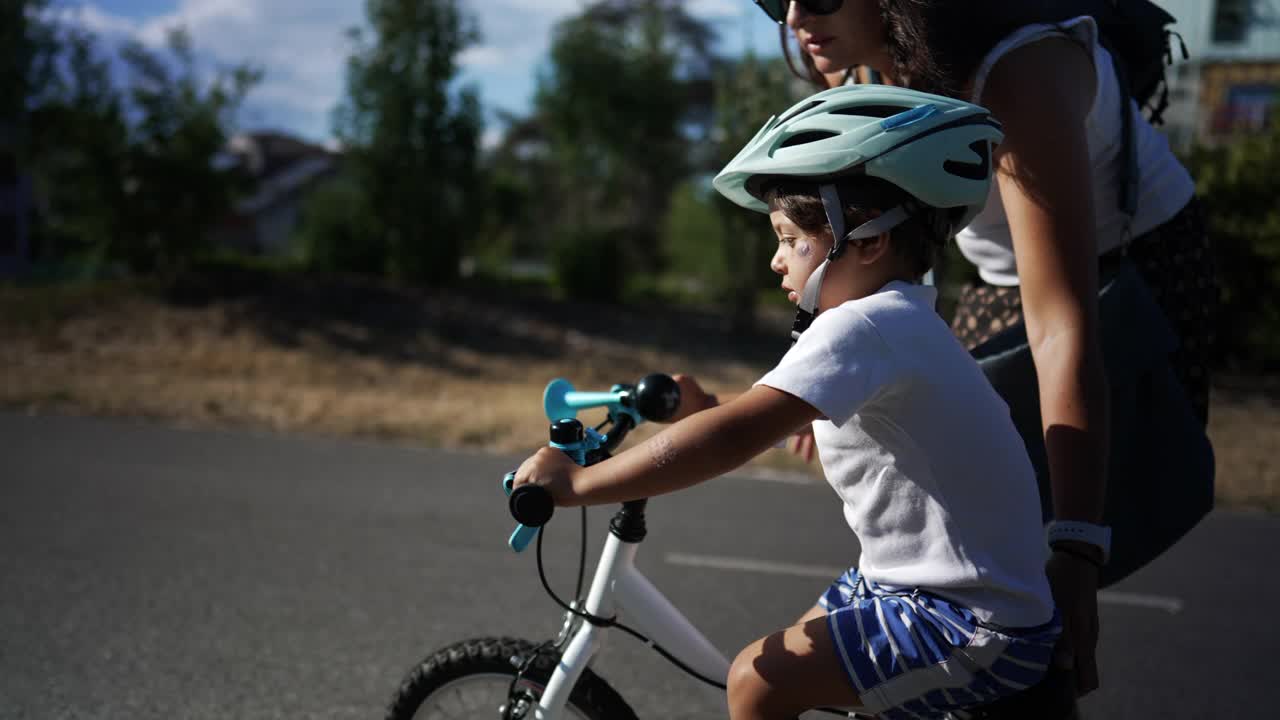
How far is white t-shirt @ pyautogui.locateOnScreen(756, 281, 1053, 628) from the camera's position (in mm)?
1615

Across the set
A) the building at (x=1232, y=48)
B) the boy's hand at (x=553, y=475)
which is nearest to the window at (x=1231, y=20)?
the building at (x=1232, y=48)

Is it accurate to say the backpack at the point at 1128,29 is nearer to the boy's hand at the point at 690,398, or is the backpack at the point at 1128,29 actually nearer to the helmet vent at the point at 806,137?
the helmet vent at the point at 806,137

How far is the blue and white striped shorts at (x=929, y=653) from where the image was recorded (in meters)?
1.66

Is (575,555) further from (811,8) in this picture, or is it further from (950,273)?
(950,273)

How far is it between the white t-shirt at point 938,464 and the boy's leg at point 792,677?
0.15 metres

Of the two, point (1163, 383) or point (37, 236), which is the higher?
point (1163, 383)

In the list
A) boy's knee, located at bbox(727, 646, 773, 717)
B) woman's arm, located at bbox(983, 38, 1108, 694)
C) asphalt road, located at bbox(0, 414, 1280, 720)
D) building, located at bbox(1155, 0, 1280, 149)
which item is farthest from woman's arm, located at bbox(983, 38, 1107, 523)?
building, located at bbox(1155, 0, 1280, 149)

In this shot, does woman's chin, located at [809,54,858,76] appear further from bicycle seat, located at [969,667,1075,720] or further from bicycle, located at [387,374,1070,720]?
bicycle seat, located at [969,667,1075,720]

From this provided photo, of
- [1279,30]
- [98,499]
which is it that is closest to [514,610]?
[98,499]

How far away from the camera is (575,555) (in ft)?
19.0

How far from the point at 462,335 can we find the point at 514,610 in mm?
12514

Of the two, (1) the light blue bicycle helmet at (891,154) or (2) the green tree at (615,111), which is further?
(2) the green tree at (615,111)

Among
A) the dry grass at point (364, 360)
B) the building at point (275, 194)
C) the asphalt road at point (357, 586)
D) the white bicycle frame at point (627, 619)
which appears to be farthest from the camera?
the building at point (275, 194)

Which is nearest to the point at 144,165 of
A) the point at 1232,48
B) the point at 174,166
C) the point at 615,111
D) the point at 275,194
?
the point at 174,166
